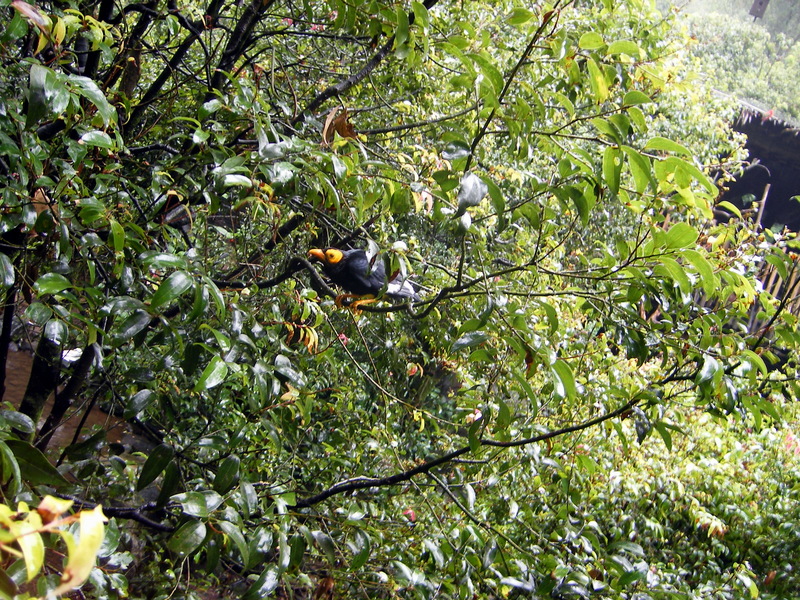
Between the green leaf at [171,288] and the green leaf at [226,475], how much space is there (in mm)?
279

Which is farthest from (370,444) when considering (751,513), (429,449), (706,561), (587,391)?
(429,449)

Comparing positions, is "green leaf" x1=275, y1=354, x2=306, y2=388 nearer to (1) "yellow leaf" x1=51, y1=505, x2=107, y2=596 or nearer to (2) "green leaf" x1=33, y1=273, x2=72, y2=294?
(2) "green leaf" x1=33, y1=273, x2=72, y2=294

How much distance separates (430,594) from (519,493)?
145 centimetres

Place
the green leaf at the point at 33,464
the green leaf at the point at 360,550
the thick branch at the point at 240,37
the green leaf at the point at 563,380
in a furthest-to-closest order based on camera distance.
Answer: the thick branch at the point at 240,37 < the green leaf at the point at 360,550 < the green leaf at the point at 563,380 < the green leaf at the point at 33,464

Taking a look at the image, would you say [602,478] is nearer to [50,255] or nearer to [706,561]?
[706,561]

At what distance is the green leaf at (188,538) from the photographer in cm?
87

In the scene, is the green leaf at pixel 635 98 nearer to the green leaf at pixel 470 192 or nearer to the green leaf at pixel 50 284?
the green leaf at pixel 470 192

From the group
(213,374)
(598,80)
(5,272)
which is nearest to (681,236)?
(598,80)

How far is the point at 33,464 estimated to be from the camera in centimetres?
71

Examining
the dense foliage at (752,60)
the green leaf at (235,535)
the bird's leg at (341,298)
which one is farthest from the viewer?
the dense foliage at (752,60)

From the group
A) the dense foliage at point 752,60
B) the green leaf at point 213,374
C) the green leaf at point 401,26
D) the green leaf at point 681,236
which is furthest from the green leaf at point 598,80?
the dense foliage at point 752,60

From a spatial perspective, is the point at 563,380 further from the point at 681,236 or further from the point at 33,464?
the point at 33,464

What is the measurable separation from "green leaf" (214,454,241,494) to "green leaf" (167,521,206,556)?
0.11 meters

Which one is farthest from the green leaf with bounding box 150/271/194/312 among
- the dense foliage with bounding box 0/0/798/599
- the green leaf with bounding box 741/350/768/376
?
the green leaf with bounding box 741/350/768/376
